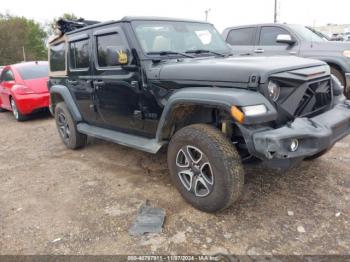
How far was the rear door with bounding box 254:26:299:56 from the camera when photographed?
281 inches

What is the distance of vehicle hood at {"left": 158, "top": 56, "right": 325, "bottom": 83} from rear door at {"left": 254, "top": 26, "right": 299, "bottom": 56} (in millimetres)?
4105

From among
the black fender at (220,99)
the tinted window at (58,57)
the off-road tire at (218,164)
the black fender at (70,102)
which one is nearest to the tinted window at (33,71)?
the tinted window at (58,57)

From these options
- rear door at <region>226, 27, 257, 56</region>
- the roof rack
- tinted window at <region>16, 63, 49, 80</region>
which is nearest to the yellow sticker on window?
the roof rack

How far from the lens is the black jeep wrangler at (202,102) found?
268 cm

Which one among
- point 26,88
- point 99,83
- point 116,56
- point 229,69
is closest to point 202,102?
point 229,69

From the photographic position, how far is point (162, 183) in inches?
154

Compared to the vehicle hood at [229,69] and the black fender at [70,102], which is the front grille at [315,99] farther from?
the black fender at [70,102]

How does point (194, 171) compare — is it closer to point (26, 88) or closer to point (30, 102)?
point (30, 102)

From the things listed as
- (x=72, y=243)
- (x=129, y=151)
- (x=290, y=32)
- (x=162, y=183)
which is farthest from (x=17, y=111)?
(x=290, y=32)

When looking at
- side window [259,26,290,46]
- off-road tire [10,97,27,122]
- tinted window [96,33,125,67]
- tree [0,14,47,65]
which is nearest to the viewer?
tinted window [96,33,125,67]

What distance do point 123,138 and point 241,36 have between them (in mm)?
5003

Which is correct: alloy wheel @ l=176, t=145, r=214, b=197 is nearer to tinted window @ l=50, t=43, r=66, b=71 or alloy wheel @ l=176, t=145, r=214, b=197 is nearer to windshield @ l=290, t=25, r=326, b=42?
tinted window @ l=50, t=43, r=66, b=71

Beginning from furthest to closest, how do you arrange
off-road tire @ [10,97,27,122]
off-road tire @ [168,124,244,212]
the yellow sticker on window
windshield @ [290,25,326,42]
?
1. off-road tire @ [10,97,27,122]
2. windshield @ [290,25,326,42]
3. the yellow sticker on window
4. off-road tire @ [168,124,244,212]

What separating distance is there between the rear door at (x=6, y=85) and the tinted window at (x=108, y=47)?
4.74 meters
